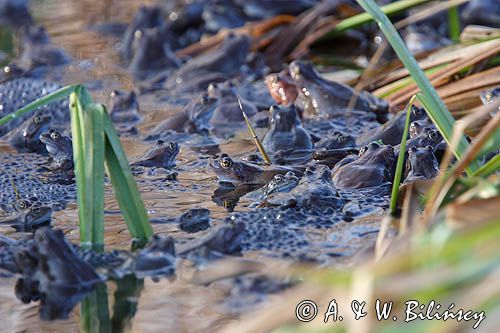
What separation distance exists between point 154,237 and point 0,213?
0.80 m

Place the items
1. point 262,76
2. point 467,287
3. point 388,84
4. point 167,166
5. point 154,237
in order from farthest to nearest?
point 262,76 → point 388,84 → point 167,166 → point 154,237 → point 467,287

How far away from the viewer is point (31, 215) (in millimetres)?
2881

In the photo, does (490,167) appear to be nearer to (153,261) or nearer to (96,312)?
(153,261)

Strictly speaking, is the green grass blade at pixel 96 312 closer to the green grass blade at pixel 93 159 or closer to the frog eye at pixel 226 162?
the green grass blade at pixel 93 159

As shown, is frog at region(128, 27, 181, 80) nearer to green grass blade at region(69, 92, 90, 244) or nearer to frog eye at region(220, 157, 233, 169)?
frog eye at region(220, 157, 233, 169)

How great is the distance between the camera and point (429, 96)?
2367 millimetres

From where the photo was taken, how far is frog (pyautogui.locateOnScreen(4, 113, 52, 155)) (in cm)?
393

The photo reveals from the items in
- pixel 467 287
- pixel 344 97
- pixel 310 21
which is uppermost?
pixel 310 21

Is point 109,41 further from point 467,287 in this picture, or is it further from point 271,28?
point 467,287

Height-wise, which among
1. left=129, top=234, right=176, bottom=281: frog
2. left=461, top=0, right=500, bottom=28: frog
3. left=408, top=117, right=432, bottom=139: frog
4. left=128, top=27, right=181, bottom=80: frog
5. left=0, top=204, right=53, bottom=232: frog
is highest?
left=128, top=27, right=181, bottom=80: frog

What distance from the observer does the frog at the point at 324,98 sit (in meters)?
4.11

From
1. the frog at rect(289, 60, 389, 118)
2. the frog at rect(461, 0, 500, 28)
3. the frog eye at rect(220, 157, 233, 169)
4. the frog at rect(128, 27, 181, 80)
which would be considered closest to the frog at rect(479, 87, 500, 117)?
the frog at rect(289, 60, 389, 118)

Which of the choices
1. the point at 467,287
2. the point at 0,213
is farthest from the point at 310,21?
the point at 467,287

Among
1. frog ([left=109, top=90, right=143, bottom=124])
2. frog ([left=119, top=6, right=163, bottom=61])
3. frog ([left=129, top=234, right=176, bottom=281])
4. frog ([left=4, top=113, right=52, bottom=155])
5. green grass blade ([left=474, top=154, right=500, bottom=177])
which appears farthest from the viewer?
frog ([left=119, top=6, right=163, bottom=61])
